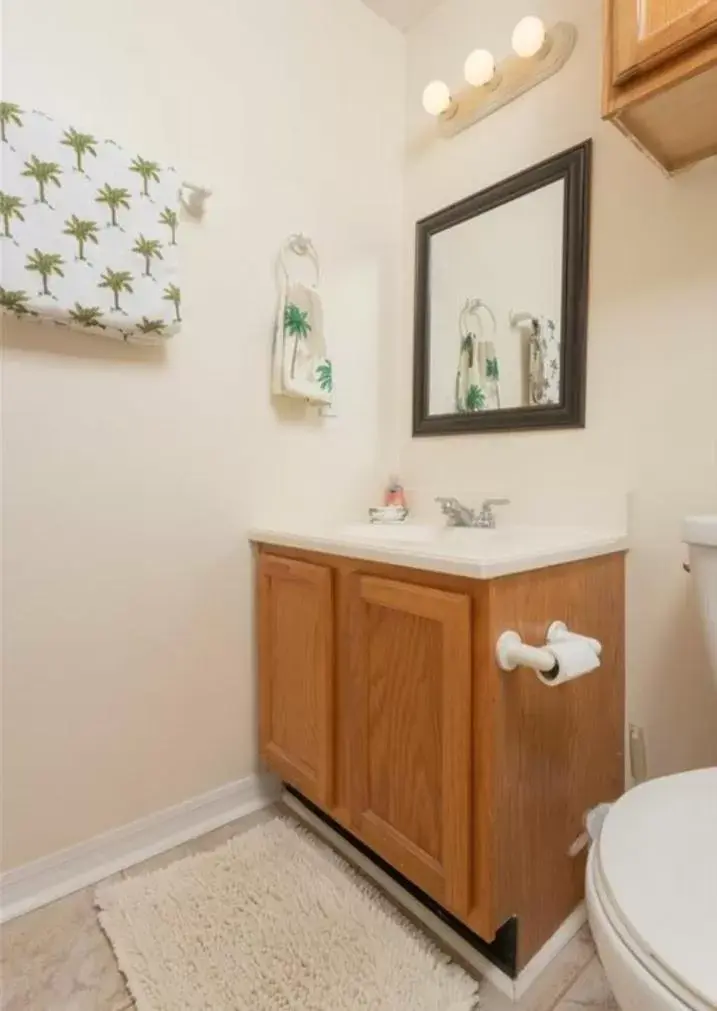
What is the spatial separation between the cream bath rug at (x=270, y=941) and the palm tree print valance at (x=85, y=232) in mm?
1240

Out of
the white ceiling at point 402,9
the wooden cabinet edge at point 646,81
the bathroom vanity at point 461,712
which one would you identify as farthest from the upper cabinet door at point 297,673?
the white ceiling at point 402,9

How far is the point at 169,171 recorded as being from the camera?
1.24 m

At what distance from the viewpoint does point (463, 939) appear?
1065 mm

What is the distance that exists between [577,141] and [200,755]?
1.82 metres

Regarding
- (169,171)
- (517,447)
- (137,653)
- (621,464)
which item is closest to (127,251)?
(169,171)

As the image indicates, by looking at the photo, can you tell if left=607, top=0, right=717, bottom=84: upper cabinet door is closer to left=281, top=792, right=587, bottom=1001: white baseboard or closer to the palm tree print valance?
the palm tree print valance

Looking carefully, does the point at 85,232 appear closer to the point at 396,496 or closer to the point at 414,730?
the point at 396,496

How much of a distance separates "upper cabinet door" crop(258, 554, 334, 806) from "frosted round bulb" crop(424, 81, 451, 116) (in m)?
1.37

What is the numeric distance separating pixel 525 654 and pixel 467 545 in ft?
1.28

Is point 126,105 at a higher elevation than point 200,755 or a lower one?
higher

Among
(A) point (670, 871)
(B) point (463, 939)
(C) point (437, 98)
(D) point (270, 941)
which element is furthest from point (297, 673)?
(C) point (437, 98)

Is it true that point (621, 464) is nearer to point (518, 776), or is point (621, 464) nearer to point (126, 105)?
point (518, 776)

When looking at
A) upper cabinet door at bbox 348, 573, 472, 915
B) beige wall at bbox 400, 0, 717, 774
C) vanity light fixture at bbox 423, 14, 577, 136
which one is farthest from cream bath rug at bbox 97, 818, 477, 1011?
vanity light fixture at bbox 423, 14, 577, 136

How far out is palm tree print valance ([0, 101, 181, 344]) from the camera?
3.42 ft
